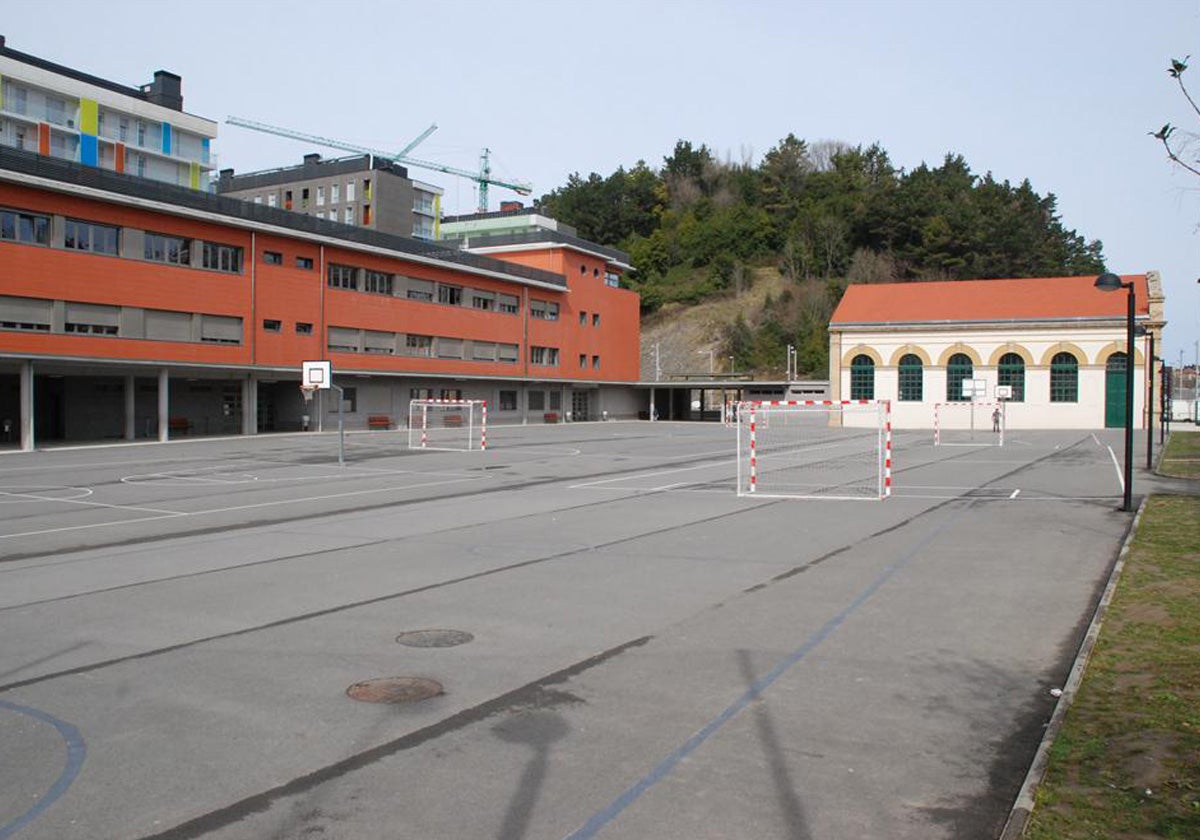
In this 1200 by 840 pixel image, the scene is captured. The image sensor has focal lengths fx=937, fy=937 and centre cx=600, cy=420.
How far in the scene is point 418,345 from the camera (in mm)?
57281

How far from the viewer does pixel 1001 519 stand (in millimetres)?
16094

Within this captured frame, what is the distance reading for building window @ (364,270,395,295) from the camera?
53.7 m

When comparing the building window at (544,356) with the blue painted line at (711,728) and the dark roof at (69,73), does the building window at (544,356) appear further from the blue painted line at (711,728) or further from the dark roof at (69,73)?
the blue painted line at (711,728)

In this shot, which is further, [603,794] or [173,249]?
[173,249]

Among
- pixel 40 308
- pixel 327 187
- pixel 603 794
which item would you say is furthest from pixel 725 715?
pixel 327 187

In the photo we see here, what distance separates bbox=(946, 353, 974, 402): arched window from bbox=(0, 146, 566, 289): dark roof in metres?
30.9

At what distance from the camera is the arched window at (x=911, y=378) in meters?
66.1

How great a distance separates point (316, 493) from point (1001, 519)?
1384 centimetres

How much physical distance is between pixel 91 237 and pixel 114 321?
3.54 metres

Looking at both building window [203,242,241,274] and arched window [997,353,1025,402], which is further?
arched window [997,353,1025,402]

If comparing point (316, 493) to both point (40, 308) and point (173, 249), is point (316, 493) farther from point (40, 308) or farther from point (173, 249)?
point (173, 249)

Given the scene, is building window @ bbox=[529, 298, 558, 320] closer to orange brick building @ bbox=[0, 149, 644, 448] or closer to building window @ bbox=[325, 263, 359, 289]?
orange brick building @ bbox=[0, 149, 644, 448]

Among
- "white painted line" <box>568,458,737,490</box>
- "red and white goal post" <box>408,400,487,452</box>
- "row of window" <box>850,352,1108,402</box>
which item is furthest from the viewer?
"row of window" <box>850,352,1108,402</box>

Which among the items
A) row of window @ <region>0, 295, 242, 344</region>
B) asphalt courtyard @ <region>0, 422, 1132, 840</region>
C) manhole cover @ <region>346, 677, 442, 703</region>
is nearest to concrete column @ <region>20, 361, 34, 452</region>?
row of window @ <region>0, 295, 242, 344</region>
